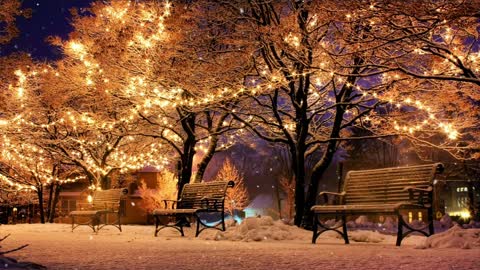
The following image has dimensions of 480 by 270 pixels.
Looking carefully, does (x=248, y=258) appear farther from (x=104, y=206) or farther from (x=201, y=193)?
(x=104, y=206)

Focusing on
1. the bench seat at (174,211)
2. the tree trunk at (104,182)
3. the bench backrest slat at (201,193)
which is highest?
the tree trunk at (104,182)

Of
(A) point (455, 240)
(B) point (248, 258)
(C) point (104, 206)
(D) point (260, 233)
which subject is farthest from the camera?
(C) point (104, 206)

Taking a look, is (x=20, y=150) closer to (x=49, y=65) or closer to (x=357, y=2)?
(x=49, y=65)

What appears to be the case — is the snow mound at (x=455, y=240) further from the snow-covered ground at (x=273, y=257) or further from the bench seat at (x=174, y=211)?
the bench seat at (x=174, y=211)


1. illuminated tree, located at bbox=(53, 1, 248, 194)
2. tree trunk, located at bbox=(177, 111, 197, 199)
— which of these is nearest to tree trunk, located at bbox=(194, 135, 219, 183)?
tree trunk, located at bbox=(177, 111, 197, 199)

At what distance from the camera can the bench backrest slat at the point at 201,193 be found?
11.3m

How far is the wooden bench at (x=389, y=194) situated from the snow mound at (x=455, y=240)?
0.56 m

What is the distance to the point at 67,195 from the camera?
53031 millimetres

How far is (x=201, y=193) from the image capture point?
11961mm

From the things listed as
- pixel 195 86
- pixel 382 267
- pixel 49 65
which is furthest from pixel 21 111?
pixel 382 267

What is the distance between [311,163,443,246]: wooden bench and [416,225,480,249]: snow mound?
564mm

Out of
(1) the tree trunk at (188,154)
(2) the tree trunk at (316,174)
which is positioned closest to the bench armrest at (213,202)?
(2) the tree trunk at (316,174)

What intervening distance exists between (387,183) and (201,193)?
452 centimetres

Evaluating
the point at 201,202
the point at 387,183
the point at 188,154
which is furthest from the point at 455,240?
the point at 188,154
